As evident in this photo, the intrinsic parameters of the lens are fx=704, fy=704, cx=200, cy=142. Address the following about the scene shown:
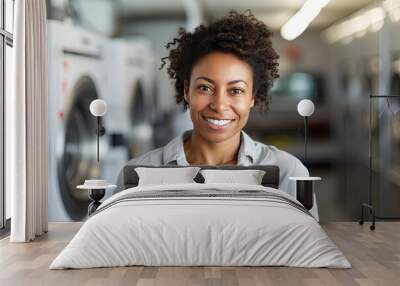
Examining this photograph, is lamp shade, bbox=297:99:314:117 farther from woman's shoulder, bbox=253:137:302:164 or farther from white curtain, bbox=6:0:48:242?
white curtain, bbox=6:0:48:242

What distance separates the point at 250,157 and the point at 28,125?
2241mm

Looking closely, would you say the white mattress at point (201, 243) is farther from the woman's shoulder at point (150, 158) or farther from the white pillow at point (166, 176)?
the woman's shoulder at point (150, 158)

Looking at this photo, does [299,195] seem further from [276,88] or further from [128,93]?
[128,93]

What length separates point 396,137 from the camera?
23.6ft

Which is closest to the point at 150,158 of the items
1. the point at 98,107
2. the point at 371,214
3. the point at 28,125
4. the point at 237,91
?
the point at 98,107

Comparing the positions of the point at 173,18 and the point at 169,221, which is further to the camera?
the point at 173,18

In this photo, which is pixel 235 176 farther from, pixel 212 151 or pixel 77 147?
pixel 77 147

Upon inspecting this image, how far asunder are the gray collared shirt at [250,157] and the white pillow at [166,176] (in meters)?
0.36

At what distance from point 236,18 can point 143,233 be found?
3.10 m

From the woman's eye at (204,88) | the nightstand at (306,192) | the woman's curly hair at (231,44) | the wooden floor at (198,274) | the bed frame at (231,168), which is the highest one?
the woman's curly hair at (231,44)

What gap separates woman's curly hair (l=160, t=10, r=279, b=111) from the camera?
22.8 feet

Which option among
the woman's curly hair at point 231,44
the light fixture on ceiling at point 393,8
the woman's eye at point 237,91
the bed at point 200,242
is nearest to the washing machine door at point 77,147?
the woman's curly hair at point 231,44

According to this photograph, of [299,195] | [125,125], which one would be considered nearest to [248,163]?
[299,195]

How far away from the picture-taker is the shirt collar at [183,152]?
22.9 ft
